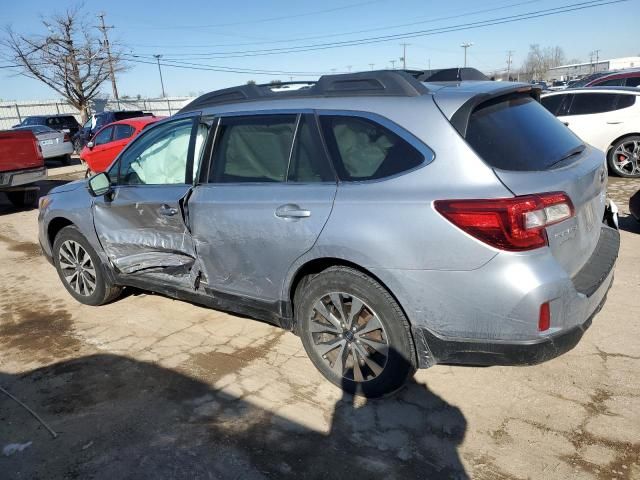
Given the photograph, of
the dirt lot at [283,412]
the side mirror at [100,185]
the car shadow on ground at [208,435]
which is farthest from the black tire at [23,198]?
the car shadow on ground at [208,435]

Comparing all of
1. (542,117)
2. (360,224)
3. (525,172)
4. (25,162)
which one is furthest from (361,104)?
(25,162)

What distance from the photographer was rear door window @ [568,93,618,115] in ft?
30.3

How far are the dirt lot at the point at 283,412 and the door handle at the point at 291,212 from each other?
1.12 m

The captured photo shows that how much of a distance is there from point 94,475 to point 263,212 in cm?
169

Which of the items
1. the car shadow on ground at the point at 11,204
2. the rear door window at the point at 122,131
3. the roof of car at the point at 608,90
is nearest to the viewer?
the roof of car at the point at 608,90

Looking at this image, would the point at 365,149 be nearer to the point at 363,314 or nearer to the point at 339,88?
the point at 339,88

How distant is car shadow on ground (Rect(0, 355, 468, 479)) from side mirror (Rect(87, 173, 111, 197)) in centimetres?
162

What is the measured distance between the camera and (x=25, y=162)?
9.65 meters

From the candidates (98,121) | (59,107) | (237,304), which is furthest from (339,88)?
(59,107)

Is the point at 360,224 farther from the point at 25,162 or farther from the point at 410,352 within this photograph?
the point at 25,162

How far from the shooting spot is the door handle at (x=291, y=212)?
9.61ft

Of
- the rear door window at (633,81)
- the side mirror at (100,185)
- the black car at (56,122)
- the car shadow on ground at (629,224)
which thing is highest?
the black car at (56,122)

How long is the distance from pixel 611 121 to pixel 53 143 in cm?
1705

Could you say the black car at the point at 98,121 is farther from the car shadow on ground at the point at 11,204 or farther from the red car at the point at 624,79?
the red car at the point at 624,79
